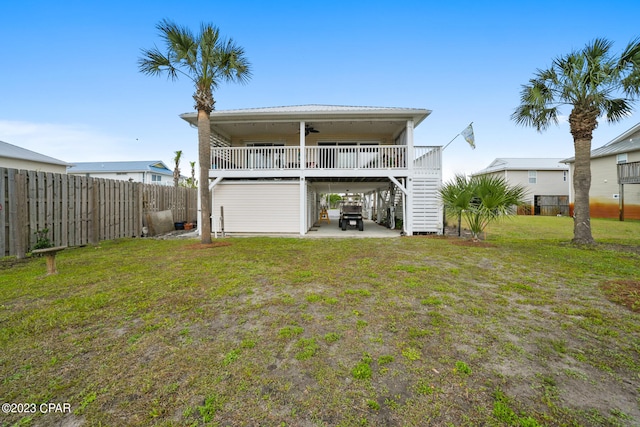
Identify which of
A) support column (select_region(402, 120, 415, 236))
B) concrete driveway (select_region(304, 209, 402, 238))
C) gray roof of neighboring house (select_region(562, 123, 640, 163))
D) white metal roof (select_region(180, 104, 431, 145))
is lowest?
concrete driveway (select_region(304, 209, 402, 238))

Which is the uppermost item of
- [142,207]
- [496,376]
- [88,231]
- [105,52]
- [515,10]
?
[515,10]

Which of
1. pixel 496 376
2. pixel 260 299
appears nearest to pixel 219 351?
pixel 260 299

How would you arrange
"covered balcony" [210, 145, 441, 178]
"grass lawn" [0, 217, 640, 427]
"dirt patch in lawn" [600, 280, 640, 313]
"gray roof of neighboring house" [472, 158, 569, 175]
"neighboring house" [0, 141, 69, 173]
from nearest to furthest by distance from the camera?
"grass lawn" [0, 217, 640, 427] < "dirt patch in lawn" [600, 280, 640, 313] < "covered balcony" [210, 145, 441, 178] < "neighboring house" [0, 141, 69, 173] < "gray roof of neighboring house" [472, 158, 569, 175]

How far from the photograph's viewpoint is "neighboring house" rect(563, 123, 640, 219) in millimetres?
18348

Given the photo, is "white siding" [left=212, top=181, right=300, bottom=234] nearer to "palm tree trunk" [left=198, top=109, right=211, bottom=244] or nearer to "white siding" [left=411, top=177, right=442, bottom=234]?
"palm tree trunk" [left=198, top=109, right=211, bottom=244]

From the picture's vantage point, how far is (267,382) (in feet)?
7.61

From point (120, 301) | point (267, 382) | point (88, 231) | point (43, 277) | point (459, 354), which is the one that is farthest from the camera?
point (88, 231)

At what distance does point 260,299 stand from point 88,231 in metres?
8.86

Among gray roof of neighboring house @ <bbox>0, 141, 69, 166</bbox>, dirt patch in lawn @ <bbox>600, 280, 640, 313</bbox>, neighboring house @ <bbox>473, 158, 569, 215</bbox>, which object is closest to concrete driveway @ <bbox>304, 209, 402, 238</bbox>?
dirt patch in lawn @ <bbox>600, 280, 640, 313</bbox>

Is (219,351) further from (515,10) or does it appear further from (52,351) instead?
(515,10)

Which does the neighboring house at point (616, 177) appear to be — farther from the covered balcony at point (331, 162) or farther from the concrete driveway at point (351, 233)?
the concrete driveway at point (351, 233)

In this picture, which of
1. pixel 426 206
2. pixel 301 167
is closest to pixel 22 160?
pixel 301 167

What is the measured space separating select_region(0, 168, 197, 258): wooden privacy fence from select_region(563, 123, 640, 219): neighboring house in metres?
29.1

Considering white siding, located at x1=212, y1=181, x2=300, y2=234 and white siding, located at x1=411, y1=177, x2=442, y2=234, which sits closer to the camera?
white siding, located at x1=411, y1=177, x2=442, y2=234
